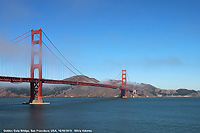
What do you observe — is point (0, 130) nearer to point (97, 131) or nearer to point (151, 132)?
point (97, 131)

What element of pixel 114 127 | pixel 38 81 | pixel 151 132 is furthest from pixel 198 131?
pixel 38 81

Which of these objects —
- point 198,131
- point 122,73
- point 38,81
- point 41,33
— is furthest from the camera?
point 122,73

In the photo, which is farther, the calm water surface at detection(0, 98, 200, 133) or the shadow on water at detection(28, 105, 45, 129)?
the shadow on water at detection(28, 105, 45, 129)

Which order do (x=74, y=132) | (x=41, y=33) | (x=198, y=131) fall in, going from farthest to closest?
(x=41, y=33) → (x=198, y=131) → (x=74, y=132)

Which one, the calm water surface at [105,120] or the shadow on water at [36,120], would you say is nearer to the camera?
the calm water surface at [105,120]

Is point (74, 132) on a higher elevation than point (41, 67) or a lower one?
lower

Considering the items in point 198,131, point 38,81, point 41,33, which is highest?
point 41,33

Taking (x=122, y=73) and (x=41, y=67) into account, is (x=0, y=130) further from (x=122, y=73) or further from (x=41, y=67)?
(x=122, y=73)

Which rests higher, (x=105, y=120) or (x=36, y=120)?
(x=36, y=120)

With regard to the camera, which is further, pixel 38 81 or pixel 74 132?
pixel 38 81

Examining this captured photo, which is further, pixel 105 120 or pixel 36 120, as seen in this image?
pixel 105 120
